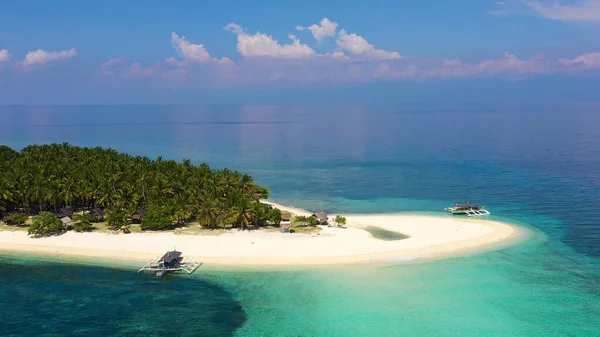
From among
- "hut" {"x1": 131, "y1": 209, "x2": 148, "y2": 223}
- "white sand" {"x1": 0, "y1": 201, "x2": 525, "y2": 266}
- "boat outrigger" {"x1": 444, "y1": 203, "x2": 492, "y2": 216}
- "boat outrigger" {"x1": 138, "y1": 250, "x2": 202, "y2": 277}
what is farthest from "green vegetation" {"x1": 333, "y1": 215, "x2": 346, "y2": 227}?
"hut" {"x1": 131, "y1": 209, "x2": 148, "y2": 223}

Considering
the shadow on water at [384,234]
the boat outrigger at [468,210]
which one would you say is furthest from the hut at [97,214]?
the boat outrigger at [468,210]

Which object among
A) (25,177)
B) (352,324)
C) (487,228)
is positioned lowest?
(352,324)

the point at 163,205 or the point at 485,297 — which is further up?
the point at 163,205

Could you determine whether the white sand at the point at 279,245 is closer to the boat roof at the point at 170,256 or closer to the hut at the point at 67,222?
the hut at the point at 67,222

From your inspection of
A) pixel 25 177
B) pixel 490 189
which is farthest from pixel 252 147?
pixel 25 177

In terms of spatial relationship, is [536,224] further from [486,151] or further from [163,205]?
[486,151]

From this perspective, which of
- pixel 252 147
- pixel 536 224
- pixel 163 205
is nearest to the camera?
pixel 163 205

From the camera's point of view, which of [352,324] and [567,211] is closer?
[352,324]
